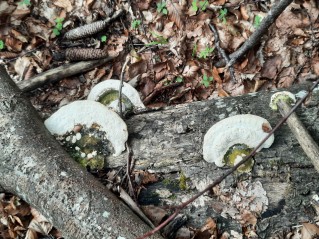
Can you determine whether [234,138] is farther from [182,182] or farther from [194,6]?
[194,6]

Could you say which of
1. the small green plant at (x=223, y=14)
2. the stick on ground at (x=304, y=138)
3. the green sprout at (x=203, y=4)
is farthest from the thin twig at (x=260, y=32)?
the stick on ground at (x=304, y=138)

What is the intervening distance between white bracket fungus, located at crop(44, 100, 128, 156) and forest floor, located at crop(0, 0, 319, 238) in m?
1.25

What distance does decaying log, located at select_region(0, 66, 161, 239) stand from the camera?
2854 mm

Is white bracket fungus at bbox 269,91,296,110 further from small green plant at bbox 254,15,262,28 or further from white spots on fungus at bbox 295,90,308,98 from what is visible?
small green plant at bbox 254,15,262,28

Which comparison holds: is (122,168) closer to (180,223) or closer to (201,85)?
(180,223)

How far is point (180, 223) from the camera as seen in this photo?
10.6ft

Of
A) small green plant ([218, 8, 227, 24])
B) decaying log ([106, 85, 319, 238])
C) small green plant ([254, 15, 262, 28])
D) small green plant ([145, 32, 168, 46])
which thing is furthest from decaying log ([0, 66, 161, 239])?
small green plant ([254, 15, 262, 28])

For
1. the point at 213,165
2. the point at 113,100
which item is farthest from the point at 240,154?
the point at 113,100

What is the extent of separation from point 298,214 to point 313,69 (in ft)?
7.24

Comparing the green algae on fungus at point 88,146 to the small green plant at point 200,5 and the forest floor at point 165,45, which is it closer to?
the forest floor at point 165,45

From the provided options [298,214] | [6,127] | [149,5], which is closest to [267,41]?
[149,5]

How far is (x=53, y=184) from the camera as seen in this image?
117 inches

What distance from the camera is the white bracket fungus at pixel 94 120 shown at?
11.2 feet

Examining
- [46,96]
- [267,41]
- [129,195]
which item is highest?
[267,41]
